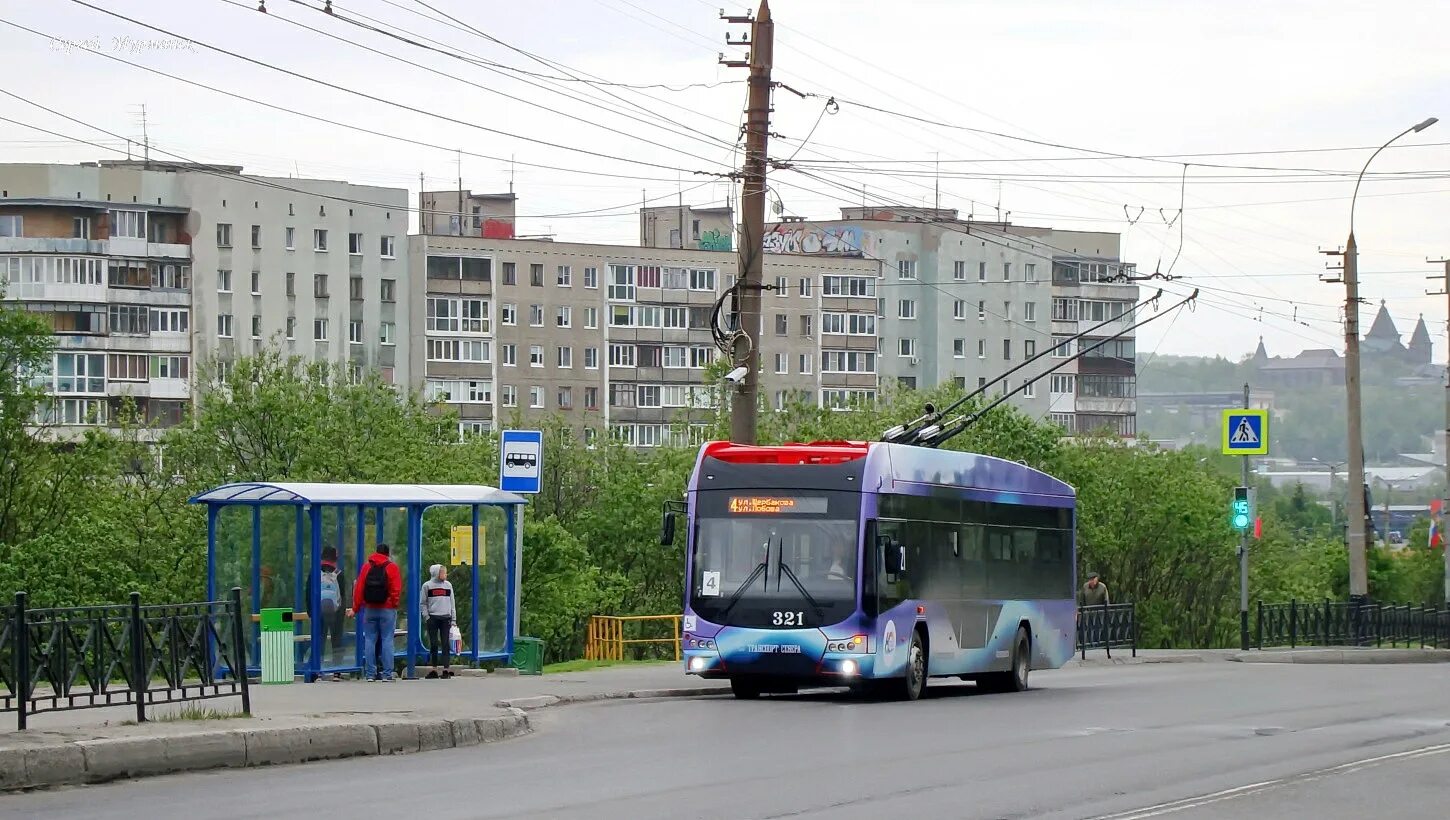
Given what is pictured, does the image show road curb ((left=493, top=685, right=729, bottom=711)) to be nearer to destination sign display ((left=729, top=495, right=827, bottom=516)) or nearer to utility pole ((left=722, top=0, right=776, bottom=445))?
destination sign display ((left=729, top=495, right=827, bottom=516))

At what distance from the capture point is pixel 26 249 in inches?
3949

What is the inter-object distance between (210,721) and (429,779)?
94.3 inches

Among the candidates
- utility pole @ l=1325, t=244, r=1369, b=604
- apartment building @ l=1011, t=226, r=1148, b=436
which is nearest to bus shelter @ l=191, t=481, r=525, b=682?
utility pole @ l=1325, t=244, r=1369, b=604

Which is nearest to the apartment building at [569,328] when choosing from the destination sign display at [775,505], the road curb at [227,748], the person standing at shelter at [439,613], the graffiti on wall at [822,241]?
the graffiti on wall at [822,241]

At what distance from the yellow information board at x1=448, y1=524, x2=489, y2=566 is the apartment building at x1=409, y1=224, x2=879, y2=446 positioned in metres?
90.2

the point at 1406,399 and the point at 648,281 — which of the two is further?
the point at 1406,399

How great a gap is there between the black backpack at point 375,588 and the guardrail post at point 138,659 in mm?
7668

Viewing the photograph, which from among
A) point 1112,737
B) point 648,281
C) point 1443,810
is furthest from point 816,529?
point 648,281

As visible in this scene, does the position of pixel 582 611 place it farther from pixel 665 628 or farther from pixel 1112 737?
pixel 1112 737

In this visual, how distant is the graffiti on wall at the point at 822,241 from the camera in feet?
412

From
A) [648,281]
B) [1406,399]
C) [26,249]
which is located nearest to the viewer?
[26,249]

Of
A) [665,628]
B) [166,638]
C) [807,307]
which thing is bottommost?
[665,628]

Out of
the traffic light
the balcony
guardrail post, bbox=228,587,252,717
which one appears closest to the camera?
guardrail post, bbox=228,587,252,717

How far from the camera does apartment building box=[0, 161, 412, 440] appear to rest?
330 ft
